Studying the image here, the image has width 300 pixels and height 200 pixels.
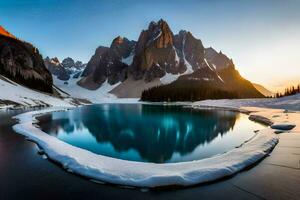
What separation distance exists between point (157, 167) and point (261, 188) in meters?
5.58

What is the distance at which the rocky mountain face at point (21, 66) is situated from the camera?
426ft

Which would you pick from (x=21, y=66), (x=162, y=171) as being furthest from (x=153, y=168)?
(x=21, y=66)

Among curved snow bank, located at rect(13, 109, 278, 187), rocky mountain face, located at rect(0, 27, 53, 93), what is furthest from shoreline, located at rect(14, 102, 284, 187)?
rocky mountain face, located at rect(0, 27, 53, 93)

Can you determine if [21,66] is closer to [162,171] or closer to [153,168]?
[153,168]

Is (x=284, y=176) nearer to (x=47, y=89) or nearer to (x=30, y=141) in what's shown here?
(x=30, y=141)

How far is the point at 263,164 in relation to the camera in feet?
47.8

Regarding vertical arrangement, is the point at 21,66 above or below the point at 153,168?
above

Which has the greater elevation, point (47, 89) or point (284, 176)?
point (47, 89)

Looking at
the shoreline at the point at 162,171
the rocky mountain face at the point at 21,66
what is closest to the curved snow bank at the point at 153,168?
the shoreline at the point at 162,171

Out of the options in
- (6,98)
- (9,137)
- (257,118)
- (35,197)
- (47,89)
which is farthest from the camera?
(47,89)

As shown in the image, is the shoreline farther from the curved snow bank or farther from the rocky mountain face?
the rocky mountain face

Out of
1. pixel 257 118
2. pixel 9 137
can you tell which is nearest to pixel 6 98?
pixel 9 137

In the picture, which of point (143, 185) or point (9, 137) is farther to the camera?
point (9, 137)

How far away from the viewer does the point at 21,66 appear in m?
147
